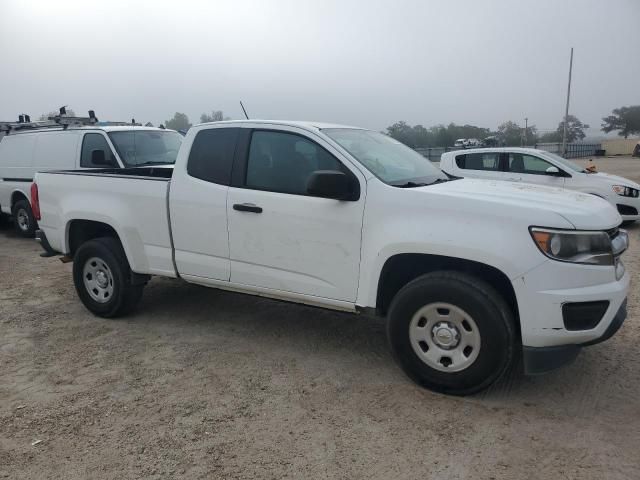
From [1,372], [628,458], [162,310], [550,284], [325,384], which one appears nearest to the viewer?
[628,458]

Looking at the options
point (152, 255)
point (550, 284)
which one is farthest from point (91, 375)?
point (550, 284)

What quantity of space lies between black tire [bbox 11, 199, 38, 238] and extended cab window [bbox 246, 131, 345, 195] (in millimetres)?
7464

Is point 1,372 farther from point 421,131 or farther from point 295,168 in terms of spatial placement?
point 421,131

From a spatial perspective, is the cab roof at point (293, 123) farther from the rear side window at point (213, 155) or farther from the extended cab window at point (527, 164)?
the extended cab window at point (527, 164)

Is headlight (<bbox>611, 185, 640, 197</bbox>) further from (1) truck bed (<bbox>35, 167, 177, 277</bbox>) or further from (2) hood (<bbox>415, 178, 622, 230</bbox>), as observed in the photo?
(1) truck bed (<bbox>35, 167, 177, 277</bbox>)

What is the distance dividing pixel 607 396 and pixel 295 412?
6.84 ft

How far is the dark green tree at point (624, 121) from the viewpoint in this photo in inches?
2975

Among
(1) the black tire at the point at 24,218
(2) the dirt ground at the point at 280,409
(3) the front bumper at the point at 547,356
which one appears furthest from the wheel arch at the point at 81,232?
(1) the black tire at the point at 24,218

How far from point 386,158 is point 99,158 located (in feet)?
18.6

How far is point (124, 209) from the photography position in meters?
5.05

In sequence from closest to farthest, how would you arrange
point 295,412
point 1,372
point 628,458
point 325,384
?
point 628,458, point 295,412, point 325,384, point 1,372

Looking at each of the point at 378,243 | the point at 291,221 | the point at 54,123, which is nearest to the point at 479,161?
the point at 291,221

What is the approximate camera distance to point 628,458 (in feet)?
9.68

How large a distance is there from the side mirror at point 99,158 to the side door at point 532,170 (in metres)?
7.21
